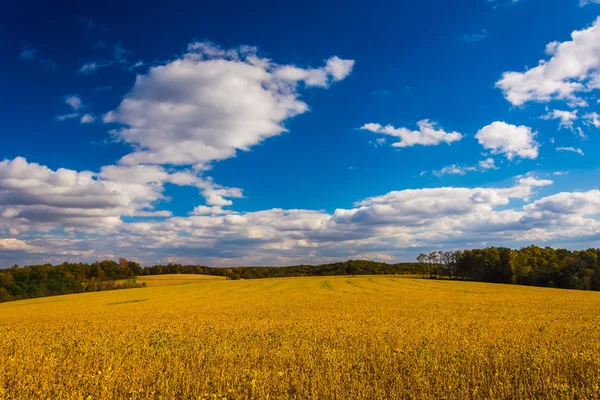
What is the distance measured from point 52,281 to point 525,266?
124 meters

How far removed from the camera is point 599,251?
88438mm

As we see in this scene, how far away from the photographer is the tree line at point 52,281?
277 ft

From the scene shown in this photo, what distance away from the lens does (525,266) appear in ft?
312

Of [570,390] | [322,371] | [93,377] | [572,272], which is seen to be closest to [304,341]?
[322,371]

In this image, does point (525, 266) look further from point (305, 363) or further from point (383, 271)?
point (305, 363)

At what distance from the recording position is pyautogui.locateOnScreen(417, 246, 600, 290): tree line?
77.3 m

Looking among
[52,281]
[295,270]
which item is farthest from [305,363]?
[295,270]

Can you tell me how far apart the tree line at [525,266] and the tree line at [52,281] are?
102 m

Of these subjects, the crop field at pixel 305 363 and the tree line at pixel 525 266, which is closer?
the crop field at pixel 305 363

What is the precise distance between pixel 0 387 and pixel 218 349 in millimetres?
5346

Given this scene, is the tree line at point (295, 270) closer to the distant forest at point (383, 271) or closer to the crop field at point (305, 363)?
the distant forest at point (383, 271)

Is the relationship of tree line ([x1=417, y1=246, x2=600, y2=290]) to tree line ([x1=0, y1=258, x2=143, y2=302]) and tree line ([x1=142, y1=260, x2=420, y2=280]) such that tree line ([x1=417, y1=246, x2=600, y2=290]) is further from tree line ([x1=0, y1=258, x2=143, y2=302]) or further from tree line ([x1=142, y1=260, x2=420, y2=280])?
tree line ([x1=0, y1=258, x2=143, y2=302])

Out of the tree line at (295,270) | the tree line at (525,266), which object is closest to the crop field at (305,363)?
the tree line at (525,266)

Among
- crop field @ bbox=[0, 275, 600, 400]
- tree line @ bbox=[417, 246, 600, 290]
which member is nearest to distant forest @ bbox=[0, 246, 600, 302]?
tree line @ bbox=[417, 246, 600, 290]
